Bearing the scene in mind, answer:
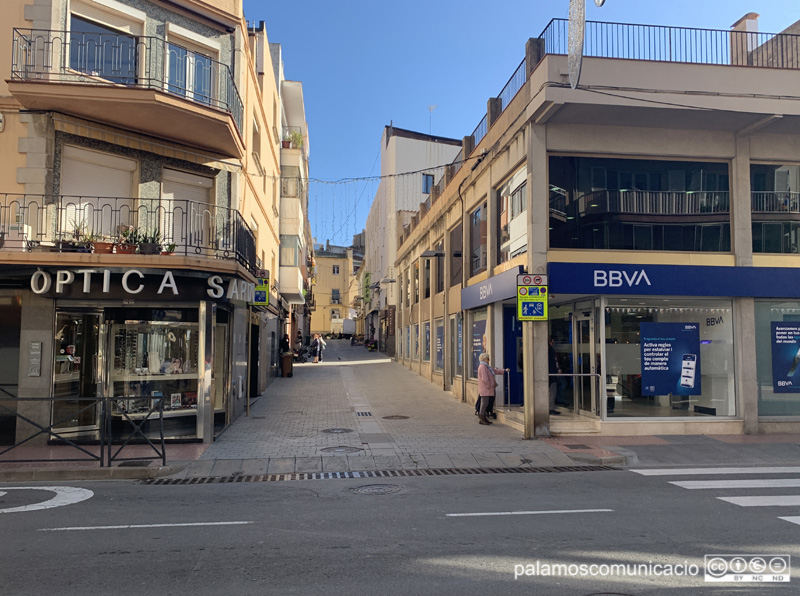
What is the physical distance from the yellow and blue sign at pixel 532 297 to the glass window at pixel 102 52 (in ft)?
28.5

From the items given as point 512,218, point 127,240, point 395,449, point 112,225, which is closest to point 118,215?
point 112,225

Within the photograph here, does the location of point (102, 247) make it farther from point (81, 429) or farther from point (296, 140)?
point (296, 140)

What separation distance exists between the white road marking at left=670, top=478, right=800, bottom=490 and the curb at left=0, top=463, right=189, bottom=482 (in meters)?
7.87

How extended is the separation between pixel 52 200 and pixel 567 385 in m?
11.5

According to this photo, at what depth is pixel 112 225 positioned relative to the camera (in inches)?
481

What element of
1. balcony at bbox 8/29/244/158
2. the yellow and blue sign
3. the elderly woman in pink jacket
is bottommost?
the elderly woman in pink jacket

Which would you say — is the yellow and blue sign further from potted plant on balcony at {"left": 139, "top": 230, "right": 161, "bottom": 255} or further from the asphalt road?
potted plant on balcony at {"left": 139, "top": 230, "right": 161, "bottom": 255}

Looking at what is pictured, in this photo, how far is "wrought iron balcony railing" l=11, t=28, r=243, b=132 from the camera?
11344mm

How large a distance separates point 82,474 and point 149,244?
4.42 meters

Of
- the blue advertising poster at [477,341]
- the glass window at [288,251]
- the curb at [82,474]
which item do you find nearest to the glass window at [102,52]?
the curb at [82,474]

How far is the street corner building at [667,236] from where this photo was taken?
12.6 metres

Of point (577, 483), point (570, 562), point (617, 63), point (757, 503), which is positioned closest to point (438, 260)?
point (617, 63)

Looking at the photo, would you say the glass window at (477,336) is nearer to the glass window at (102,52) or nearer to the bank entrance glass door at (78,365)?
the bank entrance glass door at (78,365)

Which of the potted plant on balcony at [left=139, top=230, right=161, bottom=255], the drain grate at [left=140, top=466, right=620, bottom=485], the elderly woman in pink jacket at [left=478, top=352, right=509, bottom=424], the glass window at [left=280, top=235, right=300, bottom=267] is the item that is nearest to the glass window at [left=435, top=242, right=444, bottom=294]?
the glass window at [left=280, top=235, right=300, bottom=267]
